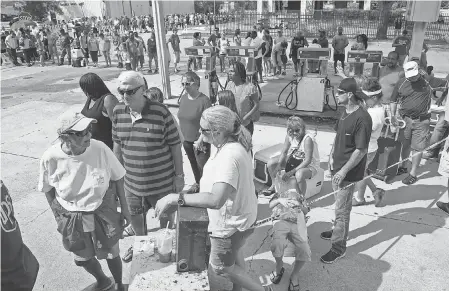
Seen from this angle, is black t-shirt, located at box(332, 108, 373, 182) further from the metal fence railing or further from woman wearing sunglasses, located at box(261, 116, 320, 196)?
the metal fence railing

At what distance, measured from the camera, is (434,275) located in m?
3.43

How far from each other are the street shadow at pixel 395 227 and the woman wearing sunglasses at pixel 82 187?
2.48m

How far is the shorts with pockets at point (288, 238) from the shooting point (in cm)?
308

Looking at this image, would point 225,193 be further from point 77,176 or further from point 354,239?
point 354,239

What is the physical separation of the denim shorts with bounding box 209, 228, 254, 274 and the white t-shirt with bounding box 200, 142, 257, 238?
4 cm

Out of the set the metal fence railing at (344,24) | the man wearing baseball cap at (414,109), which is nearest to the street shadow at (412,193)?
the man wearing baseball cap at (414,109)

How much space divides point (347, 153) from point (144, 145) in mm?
1850

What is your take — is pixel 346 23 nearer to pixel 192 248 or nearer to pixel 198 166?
pixel 198 166

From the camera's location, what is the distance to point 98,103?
3.65m

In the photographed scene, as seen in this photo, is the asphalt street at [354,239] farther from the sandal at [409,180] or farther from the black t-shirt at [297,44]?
the black t-shirt at [297,44]

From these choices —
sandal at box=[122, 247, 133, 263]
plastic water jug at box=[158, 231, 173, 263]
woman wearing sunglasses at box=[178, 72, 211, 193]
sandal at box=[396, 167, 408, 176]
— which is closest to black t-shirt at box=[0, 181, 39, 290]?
plastic water jug at box=[158, 231, 173, 263]

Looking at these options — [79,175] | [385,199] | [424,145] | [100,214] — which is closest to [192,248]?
[100,214]

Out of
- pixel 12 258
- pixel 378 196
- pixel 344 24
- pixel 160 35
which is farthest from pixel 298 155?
pixel 344 24

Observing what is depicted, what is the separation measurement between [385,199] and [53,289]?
13.2ft
